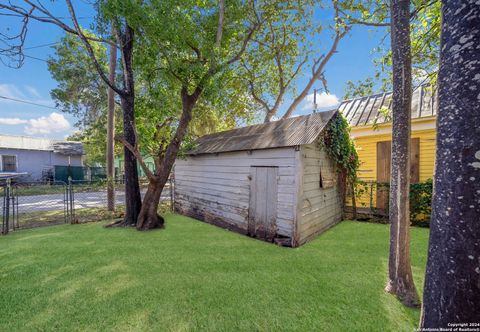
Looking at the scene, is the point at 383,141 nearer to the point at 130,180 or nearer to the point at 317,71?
the point at 317,71

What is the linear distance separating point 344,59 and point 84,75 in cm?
1383

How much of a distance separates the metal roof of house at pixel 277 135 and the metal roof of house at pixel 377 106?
3.08 m

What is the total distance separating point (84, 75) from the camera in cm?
1205

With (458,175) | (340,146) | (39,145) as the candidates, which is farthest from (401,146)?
(39,145)

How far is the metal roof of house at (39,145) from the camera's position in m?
19.2

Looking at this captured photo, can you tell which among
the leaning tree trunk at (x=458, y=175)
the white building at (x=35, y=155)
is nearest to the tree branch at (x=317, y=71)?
the leaning tree trunk at (x=458, y=175)

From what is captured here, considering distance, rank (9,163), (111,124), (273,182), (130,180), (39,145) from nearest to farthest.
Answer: (273,182)
(130,180)
(111,124)
(9,163)
(39,145)

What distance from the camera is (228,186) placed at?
20.8 ft

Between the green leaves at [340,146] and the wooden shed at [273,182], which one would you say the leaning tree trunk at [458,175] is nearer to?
the wooden shed at [273,182]

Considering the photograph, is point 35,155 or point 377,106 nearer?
point 377,106

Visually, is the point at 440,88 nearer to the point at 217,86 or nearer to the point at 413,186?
the point at 217,86

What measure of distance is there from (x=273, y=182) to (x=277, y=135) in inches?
50.0

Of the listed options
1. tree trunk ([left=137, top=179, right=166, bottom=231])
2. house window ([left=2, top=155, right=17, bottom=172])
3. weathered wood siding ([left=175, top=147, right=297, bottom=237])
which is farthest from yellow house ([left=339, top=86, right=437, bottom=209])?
house window ([left=2, top=155, right=17, bottom=172])

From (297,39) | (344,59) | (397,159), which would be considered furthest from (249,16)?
(397,159)
